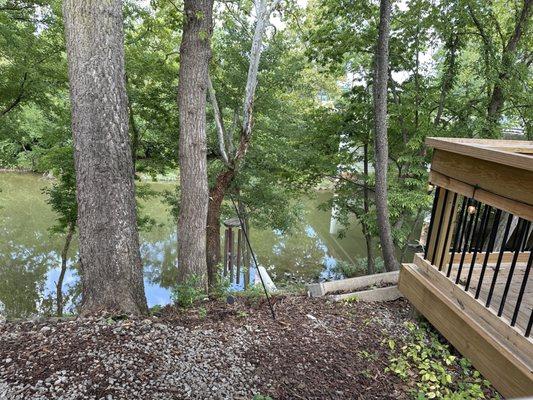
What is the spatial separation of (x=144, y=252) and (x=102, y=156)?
411 inches

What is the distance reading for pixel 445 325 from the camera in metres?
2.75

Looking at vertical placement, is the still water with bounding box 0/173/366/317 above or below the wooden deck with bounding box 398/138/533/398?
below

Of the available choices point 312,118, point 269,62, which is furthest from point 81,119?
point 312,118

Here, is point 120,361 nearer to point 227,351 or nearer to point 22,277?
point 227,351

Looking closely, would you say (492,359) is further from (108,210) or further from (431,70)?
(431,70)

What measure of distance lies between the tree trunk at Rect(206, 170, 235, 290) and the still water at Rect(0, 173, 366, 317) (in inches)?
108

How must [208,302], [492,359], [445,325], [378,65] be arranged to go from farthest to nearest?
[378,65] < [208,302] < [445,325] < [492,359]

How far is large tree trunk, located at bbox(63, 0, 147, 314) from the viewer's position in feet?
9.14

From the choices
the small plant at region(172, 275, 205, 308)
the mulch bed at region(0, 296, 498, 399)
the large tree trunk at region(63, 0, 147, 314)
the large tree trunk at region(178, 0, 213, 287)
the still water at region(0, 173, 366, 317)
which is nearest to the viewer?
the mulch bed at region(0, 296, 498, 399)

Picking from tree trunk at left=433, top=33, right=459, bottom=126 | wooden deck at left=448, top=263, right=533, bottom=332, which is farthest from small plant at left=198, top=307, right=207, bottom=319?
tree trunk at left=433, top=33, right=459, bottom=126

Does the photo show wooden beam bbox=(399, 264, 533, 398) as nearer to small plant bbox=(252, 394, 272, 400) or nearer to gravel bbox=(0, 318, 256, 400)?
small plant bbox=(252, 394, 272, 400)

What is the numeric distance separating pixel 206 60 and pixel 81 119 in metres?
1.92

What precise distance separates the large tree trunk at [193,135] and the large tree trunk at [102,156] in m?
1.13

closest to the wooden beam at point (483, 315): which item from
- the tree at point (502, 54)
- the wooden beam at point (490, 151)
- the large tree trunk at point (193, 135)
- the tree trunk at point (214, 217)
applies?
the wooden beam at point (490, 151)
